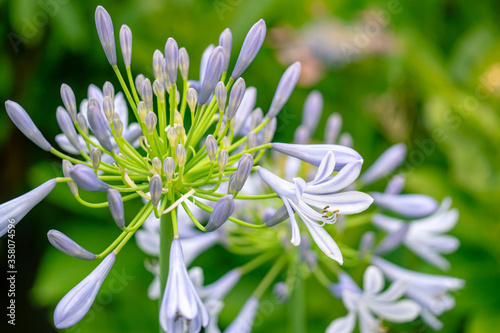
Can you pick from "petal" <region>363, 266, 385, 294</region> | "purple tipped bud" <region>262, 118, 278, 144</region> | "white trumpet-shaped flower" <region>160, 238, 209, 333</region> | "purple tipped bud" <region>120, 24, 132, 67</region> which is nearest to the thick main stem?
"white trumpet-shaped flower" <region>160, 238, 209, 333</region>

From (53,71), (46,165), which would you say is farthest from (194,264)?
(53,71)

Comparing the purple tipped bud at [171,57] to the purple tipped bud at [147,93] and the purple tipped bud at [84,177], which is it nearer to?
the purple tipped bud at [147,93]

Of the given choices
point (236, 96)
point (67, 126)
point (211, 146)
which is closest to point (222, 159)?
point (211, 146)

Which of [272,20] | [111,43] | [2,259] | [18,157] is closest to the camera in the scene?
[111,43]

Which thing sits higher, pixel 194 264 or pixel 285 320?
pixel 194 264

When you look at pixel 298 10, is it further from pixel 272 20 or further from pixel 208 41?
pixel 208 41

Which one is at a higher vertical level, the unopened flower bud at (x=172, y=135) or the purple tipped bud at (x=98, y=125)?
the purple tipped bud at (x=98, y=125)
